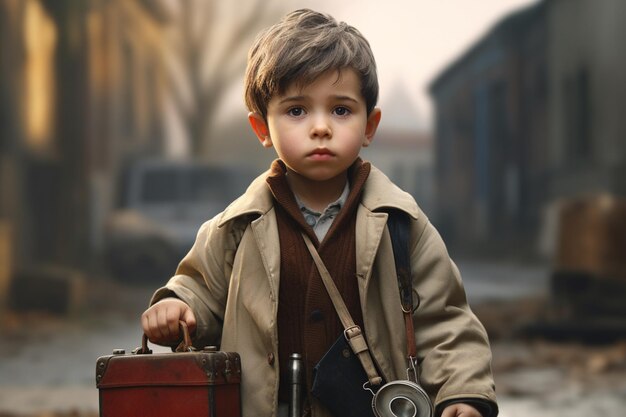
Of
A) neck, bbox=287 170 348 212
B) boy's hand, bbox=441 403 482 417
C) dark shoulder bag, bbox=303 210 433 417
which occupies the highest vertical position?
neck, bbox=287 170 348 212

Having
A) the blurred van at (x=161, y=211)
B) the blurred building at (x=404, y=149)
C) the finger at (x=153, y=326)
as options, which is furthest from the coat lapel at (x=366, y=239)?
the blurred van at (x=161, y=211)

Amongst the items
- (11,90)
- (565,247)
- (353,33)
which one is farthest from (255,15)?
(353,33)

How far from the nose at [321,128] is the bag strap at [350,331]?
0.28m

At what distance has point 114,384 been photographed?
290cm

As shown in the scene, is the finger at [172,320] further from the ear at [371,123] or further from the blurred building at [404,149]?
the blurred building at [404,149]

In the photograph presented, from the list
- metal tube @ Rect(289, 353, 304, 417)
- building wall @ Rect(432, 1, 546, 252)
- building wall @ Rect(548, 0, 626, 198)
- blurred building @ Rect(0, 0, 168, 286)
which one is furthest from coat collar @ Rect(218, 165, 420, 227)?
blurred building @ Rect(0, 0, 168, 286)

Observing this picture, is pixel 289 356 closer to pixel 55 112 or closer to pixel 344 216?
pixel 344 216

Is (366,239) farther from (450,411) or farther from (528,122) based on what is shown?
(528,122)

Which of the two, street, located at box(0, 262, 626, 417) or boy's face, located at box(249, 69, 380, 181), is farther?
street, located at box(0, 262, 626, 417)

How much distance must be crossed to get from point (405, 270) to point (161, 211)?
11.1 m

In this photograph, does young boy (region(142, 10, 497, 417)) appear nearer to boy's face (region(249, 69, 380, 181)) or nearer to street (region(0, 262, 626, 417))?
boy's face (region(249, 69, 380, 181))

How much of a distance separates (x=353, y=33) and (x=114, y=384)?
0.99 m

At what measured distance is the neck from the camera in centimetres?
316

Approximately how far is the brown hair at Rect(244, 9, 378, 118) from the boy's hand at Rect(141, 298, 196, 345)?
508mm
